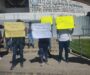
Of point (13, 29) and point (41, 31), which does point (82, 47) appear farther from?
point (13, 29)

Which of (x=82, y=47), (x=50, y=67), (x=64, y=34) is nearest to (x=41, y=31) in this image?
(x=64, y=34)

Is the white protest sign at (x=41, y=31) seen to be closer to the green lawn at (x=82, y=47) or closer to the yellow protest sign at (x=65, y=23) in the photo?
the yellow protest sign at (x=65, y=23)

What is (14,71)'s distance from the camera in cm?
1516

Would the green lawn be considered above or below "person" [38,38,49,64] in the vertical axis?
below

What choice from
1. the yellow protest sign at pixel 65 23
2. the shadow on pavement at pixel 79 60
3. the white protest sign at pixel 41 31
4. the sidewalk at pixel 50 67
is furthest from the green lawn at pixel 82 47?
the white protest sign at pixel 41 31

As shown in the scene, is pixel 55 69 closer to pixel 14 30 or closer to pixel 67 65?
pixel 67 65

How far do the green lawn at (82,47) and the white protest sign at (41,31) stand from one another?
2487 mm

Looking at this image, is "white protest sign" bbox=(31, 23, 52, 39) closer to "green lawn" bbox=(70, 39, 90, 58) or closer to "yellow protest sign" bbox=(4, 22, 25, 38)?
"yellow protest sign" bbox=(4, 22, 25, 38)

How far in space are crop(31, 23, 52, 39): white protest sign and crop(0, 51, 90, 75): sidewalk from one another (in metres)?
1.09

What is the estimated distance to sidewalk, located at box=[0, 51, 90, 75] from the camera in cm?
1484

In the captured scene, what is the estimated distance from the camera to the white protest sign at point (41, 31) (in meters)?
16.7

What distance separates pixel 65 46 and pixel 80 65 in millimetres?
1203

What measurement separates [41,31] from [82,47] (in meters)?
3.73

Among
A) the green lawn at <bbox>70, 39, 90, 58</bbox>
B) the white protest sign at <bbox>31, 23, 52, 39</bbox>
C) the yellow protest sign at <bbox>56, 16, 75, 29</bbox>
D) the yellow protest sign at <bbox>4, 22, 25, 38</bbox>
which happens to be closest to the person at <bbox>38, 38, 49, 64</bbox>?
the white protest sign at <bbox>31, 23, 52, 39</bbox>
